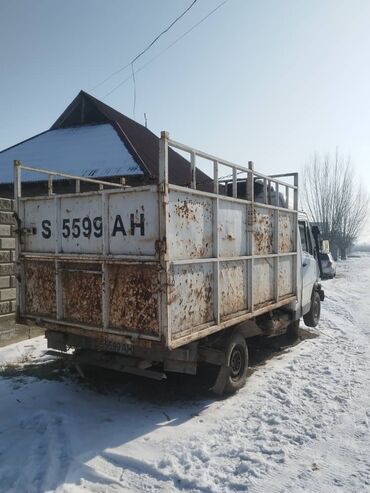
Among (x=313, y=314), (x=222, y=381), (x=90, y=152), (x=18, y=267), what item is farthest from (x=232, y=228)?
(x=90, y=152)

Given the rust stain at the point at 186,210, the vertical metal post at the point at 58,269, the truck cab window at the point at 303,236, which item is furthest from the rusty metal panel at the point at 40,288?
the truck cab window at the point at 303,236

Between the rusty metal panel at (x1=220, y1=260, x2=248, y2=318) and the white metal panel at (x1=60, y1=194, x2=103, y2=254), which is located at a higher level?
the white metal panel at (x1=60, y1=194, x2=103, y2=254)

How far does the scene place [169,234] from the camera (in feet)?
12.6

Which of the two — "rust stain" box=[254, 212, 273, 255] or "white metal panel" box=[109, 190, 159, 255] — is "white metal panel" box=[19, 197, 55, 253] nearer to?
"white metal panel" box=[109, 190, 159, 255]

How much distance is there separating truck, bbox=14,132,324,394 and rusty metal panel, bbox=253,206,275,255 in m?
0.03

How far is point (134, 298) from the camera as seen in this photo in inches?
159

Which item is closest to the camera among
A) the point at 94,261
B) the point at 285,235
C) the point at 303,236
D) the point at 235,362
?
the point at 94,261

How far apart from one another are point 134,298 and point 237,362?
80.7 inches

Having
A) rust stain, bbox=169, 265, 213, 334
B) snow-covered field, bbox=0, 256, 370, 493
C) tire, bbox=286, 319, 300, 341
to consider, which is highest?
rust stain, bbox=169, 265, 213, 334

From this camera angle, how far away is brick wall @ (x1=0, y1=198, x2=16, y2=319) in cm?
688

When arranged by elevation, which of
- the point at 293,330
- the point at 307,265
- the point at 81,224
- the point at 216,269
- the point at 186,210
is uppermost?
the point at 186,210

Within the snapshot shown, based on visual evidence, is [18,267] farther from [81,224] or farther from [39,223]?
[81,224]

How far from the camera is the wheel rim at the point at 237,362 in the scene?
Answer: 518 cm

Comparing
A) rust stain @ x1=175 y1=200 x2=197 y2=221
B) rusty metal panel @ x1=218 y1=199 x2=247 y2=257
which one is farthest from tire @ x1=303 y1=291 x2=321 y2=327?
rust stain @ x1=175 y1=200 x2=197 y2=221
